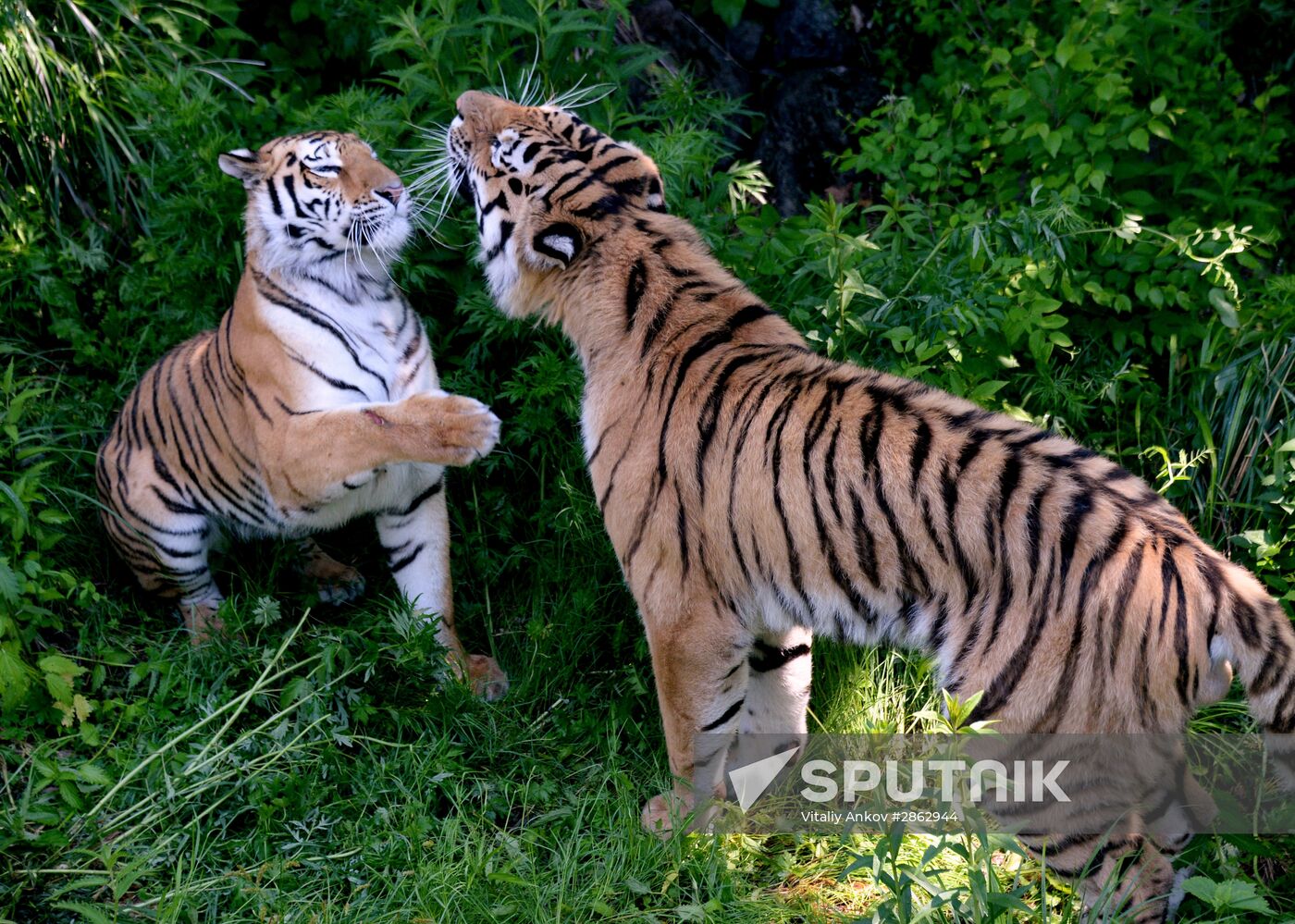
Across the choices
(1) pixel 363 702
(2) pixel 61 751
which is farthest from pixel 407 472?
(2) pixel 61 751

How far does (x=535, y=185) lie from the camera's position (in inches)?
129

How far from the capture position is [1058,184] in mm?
4094

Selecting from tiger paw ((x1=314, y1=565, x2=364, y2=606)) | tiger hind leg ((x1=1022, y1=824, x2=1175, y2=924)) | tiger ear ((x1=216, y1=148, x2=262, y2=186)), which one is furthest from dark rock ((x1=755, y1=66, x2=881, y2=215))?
tiger hind leg ((x1=1022, y1=824, x2=1175, y2=924))

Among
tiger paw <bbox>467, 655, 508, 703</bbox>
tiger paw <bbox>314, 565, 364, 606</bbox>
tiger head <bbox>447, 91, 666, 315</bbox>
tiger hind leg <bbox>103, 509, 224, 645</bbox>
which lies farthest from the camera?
tiger paw <bbox>314, 565, 364, 606</bbox>

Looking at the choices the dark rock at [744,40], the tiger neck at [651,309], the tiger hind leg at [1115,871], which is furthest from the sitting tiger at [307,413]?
the dark rock at [744,40]

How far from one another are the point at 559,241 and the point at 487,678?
142 cm

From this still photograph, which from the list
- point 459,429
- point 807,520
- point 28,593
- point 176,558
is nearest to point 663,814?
point 807,520

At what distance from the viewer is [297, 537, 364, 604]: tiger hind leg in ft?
13.3

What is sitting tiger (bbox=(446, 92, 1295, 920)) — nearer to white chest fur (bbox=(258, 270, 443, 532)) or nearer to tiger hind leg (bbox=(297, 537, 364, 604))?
white chest fur (bbox=(258, 270, 443, 532))

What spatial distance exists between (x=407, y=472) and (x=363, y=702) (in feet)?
2.37

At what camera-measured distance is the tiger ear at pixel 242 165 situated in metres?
3.62

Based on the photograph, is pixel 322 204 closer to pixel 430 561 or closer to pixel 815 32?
pixel 430 561

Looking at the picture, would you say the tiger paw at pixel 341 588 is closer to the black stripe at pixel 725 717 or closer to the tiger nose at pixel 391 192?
the tiger nose at pixel 391 192

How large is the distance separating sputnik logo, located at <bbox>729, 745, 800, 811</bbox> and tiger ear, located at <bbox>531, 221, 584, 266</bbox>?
1.48m
